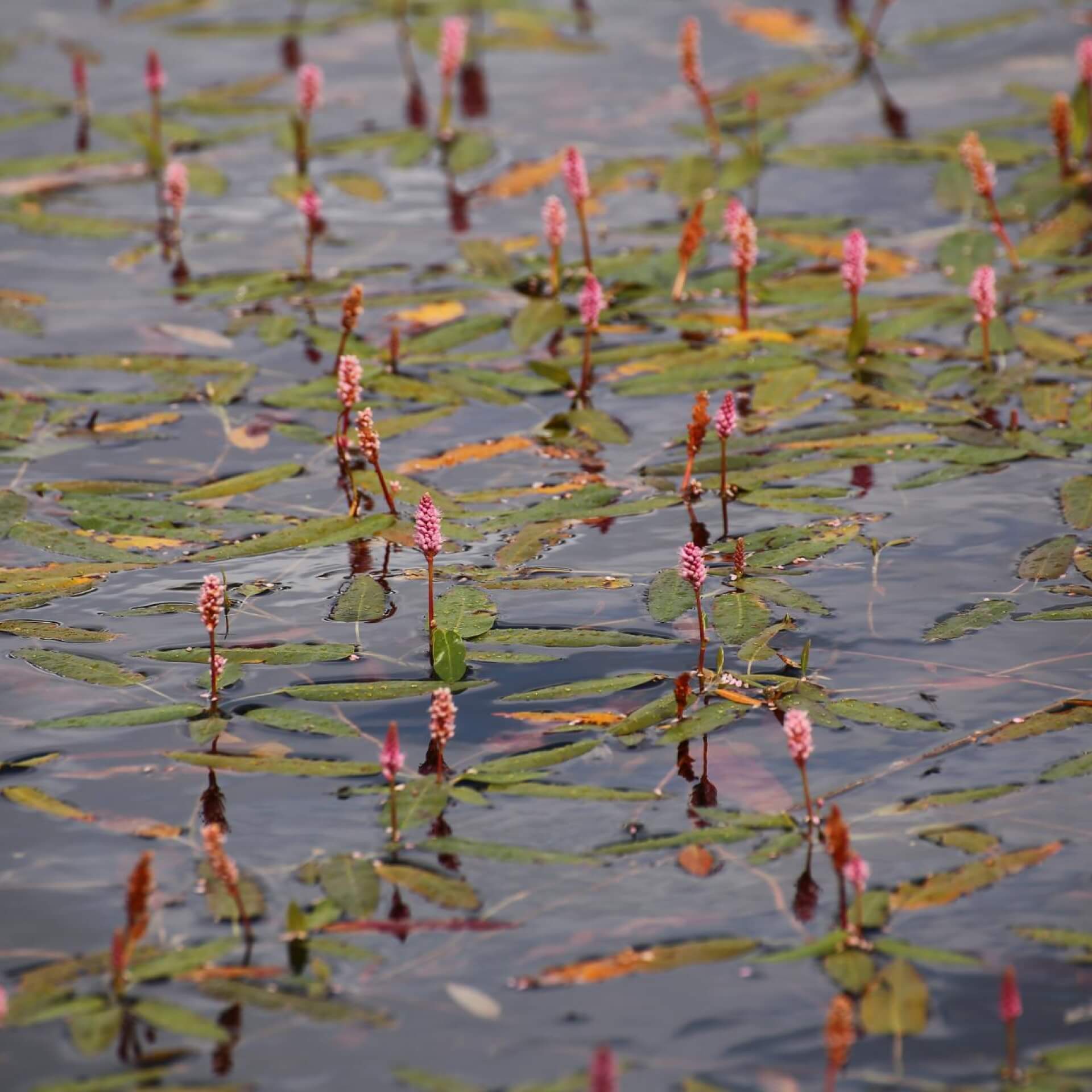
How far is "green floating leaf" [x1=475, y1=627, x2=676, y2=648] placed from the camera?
8.89 feet

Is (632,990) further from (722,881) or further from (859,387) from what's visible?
(859,387)

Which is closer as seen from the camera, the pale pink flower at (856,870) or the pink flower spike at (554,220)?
the pale pink flower at (856,870)

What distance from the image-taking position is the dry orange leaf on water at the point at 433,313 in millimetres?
4227

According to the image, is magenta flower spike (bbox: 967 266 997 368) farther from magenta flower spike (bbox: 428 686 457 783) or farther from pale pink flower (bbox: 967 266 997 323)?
magenta flower spike (bbox: 428 686 457 783)

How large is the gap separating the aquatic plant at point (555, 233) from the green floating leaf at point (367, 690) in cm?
158

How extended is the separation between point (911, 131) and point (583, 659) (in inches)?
134

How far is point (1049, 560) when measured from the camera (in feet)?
9.76

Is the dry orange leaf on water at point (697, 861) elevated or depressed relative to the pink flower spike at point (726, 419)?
depressed

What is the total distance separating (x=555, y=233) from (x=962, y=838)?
2.10 m

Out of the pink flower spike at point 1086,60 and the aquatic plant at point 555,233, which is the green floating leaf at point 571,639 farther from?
the pink flower spike at point 1086,60

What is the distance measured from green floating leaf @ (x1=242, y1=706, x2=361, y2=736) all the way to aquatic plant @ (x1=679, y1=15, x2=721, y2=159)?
299cm

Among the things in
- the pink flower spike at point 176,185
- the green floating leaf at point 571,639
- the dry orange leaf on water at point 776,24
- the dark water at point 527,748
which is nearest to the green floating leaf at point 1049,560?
the dark water at point 527,748

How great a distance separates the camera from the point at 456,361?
157 inches

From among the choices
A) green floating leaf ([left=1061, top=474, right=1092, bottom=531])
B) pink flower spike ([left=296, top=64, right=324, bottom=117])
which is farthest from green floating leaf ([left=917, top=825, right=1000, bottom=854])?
pink flower spike ([left=296, top=64, right=324, bottom=117])
